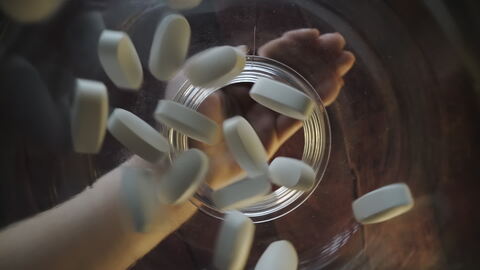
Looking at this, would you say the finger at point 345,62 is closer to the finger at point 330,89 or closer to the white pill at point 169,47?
the finger at point 330,89

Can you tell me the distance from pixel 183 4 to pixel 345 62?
0.16 meters

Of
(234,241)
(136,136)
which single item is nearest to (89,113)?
(136,136)

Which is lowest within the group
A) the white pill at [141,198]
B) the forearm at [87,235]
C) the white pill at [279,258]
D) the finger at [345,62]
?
the forearm at [87,235]

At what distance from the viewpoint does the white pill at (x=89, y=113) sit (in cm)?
40

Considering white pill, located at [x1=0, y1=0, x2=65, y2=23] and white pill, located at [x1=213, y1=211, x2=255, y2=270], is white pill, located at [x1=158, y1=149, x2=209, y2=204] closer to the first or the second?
white pill, located at [x1=213, y1=211, x2=255, y2=270]

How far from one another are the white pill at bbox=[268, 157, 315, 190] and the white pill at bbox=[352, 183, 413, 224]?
1.9 inches

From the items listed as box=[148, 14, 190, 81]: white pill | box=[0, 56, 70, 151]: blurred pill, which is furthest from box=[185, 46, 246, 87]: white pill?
box=[0, 56, 70, 151]: blurred pill

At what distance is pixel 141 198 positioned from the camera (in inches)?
16.9

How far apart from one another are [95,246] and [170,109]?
14 centimetres

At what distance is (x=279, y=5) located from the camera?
0.50 m

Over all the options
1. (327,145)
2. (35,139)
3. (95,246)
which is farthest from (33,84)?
(327,145)

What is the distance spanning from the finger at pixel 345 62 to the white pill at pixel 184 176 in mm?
162

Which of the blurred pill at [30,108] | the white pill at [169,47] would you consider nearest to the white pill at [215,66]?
the white pill at [169,47]

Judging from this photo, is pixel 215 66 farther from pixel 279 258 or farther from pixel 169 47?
pixel 279 258
